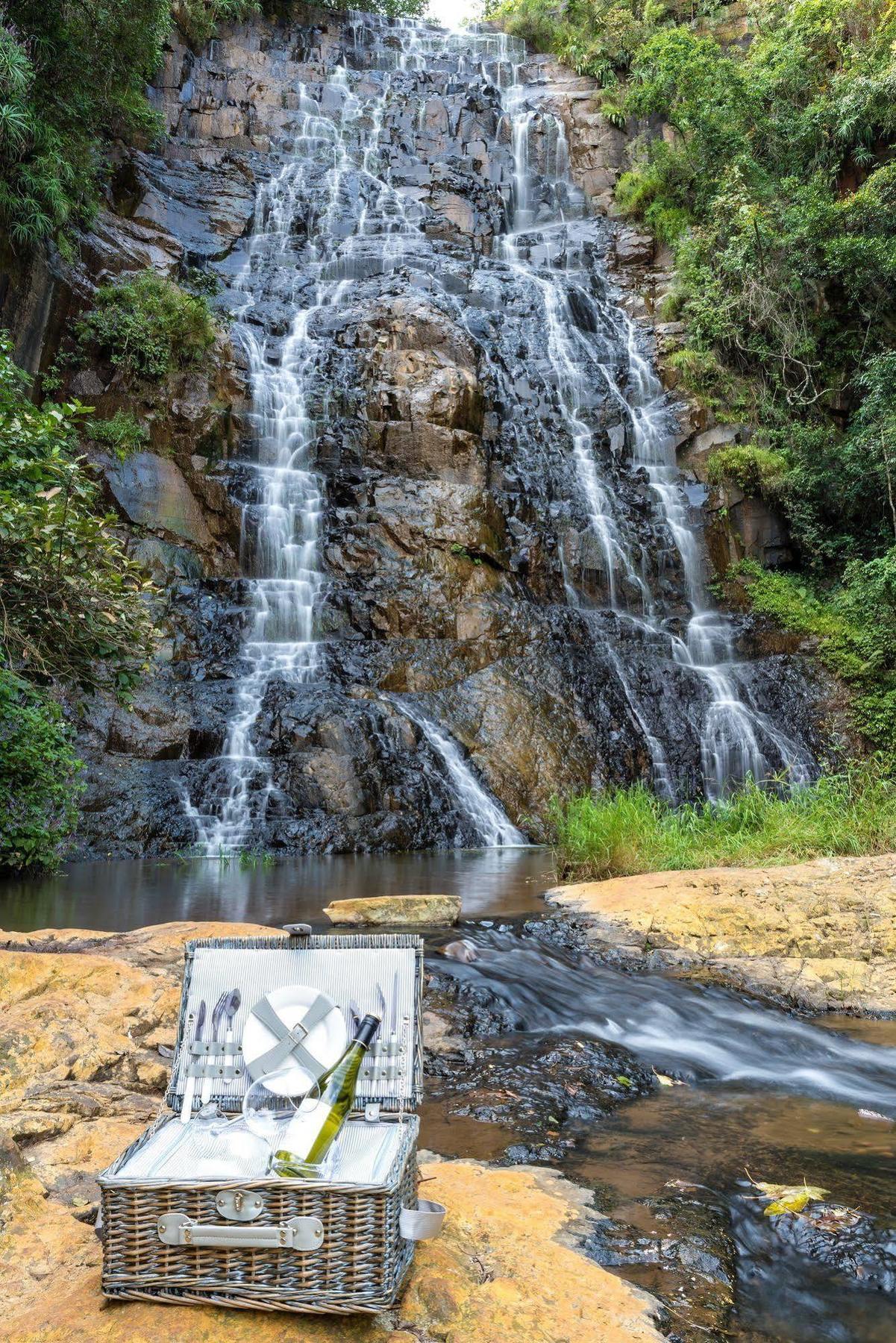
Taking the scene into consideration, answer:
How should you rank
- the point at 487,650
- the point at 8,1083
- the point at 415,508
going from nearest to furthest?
the point at 8,1083
the point at 487,650
the point at 415,508

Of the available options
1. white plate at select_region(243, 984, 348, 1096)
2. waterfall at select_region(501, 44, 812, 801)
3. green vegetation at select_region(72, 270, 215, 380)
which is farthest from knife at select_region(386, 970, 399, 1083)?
green vegetation at select_region(72, 270, 215, 380)

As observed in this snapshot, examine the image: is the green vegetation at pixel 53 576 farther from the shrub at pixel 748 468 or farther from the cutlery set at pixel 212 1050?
the shrub at pixel 748 468

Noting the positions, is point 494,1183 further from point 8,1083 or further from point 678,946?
point 678,946

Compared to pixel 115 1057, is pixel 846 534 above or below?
above

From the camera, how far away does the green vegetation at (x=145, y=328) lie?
15.7 metres

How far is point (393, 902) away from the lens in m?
6.52

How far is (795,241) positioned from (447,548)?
11344mm

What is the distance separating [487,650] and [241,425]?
6602 mm

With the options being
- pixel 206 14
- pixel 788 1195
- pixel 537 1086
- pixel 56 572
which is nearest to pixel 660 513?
pixel 56 572

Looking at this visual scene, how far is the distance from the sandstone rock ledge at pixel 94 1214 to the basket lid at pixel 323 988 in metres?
0.41

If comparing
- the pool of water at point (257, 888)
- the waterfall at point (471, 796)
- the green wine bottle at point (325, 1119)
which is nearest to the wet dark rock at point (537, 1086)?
the green wine bottle at point (325, 1119)

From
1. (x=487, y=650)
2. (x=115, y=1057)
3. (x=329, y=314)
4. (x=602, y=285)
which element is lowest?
(x=115, y=1057)

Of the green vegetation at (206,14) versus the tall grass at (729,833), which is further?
the green vegetation at (206,14)

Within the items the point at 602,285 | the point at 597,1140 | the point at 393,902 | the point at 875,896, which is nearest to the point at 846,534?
the point at 602,285
